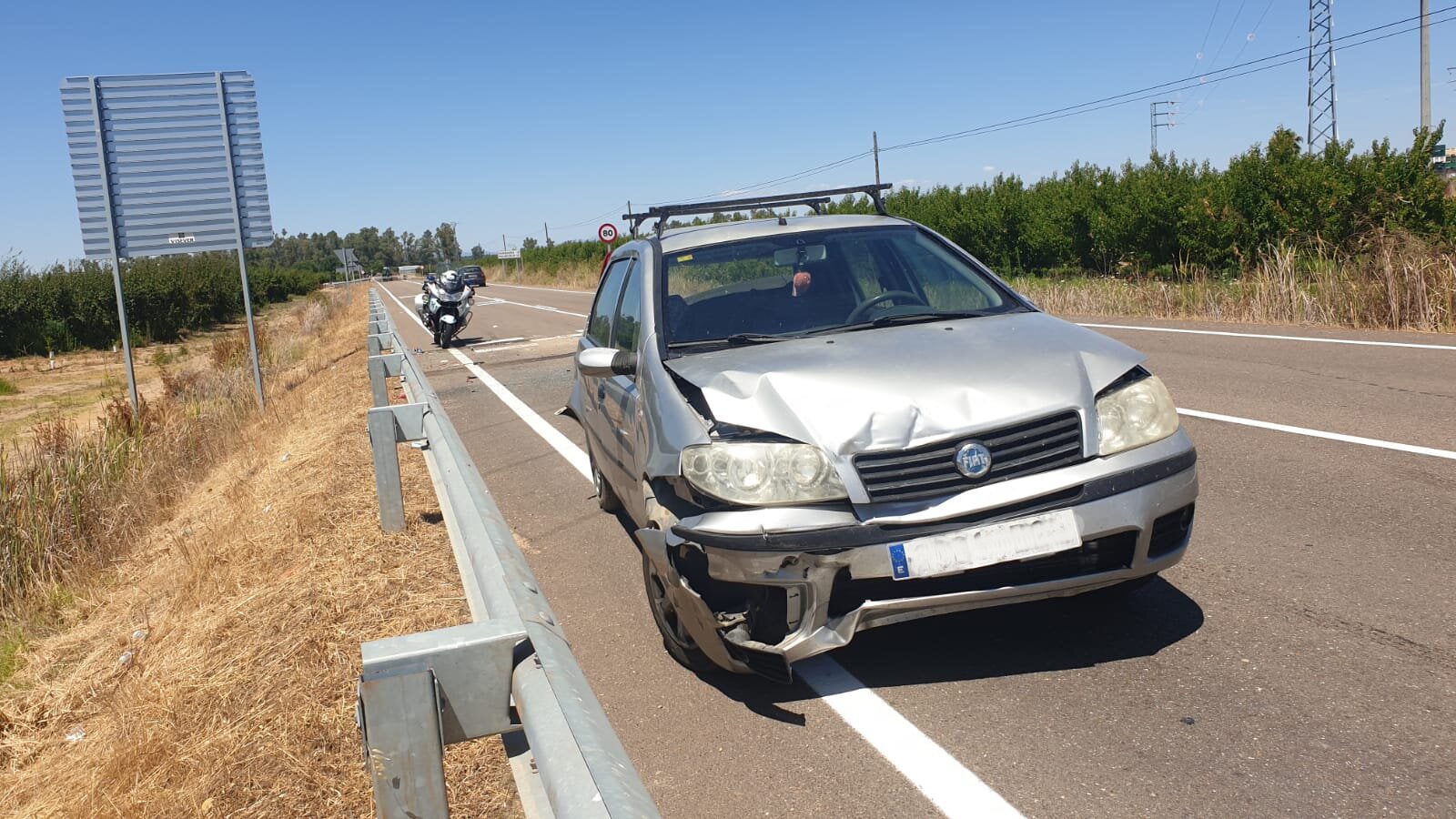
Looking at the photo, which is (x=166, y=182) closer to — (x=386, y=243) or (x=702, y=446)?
(x=702, y=446)

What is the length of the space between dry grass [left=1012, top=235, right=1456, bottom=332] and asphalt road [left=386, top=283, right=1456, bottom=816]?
6715 mm

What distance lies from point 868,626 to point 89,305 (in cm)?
3482

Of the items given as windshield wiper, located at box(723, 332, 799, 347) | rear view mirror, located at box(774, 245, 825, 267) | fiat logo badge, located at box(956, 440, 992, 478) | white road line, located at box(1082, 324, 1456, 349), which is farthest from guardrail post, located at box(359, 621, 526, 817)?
white road line, located at box(1082, 324, 1456, 349)

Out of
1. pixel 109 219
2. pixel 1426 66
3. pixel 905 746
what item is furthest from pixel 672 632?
pixel 1426 66

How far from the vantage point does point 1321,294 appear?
44.1ft

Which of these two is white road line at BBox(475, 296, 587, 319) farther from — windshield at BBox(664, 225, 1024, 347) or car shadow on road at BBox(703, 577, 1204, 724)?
car shadow on road at BBox(703, 577, 1204, 724)

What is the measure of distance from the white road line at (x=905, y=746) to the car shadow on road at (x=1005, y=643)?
0.22 feet

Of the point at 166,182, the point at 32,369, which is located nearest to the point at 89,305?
the point at 32,369

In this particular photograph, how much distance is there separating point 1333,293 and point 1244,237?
8.53 m

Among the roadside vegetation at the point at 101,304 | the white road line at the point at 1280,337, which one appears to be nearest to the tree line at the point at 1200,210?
the white road line at the point at 1280,337

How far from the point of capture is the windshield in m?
4.72

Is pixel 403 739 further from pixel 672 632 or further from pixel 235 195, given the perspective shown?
pixel 235 195

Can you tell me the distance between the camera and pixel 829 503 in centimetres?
344

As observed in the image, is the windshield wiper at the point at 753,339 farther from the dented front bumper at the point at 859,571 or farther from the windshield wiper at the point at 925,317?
the dented front bumper at the point at 859,571
